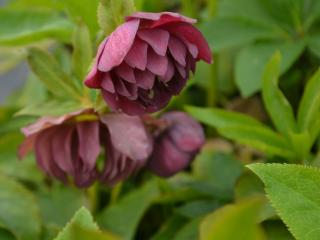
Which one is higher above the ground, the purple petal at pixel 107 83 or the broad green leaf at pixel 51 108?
the purple petal at pixel 107 83

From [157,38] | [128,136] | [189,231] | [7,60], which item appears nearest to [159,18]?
[157,38]

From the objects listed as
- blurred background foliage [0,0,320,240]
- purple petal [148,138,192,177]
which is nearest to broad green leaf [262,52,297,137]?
blurred background foliage [0,0,320,240]

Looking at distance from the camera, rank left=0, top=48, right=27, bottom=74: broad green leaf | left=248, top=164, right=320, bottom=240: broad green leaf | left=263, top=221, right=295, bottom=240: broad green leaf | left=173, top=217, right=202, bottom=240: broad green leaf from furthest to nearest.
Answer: left=0, top=48, right=27, bottom=74: broad green leaf, left=173, top=217, right=202, bottom=240: broad green leaf, left=263, top=221, right=295, bottom=240: broad green leaf, left=248, top=164, right=320, bottom=240: broad green leaf

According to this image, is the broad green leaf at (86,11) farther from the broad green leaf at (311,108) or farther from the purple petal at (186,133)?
the broad green leaf at (311,108)

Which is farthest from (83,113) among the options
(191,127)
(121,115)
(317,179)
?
(317,179)

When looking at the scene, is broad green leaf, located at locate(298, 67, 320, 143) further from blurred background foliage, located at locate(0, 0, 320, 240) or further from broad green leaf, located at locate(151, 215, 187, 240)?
broad green leaf, located at locate(151, 215, 187, 240)

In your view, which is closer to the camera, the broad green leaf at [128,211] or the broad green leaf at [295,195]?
the broad green leaf at [295,195]

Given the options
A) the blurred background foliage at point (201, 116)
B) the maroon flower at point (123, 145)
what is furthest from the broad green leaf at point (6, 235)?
the maroon flower at point (123, 145)
